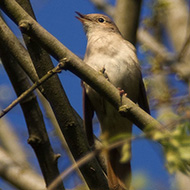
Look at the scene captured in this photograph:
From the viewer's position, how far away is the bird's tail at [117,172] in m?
3.53

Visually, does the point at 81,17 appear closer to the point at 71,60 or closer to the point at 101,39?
the point at 101,39

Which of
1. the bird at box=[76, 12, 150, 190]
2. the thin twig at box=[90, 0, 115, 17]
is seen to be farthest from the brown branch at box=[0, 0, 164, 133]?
the thin twig at box=[90, 0, 115, 17]

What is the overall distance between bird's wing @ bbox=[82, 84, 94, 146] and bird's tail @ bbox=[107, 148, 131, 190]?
22 cm

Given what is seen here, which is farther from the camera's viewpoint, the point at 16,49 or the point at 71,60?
the point at 16,49

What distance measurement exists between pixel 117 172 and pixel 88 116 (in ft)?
1.95

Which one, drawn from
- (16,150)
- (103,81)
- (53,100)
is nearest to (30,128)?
(53,100)

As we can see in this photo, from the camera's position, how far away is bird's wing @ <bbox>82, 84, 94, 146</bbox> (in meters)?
3.48

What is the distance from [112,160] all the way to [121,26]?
1.29 metres

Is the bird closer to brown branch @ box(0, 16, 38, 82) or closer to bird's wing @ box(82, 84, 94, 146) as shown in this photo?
bird's wing @ box(82, 84, 94, 146)

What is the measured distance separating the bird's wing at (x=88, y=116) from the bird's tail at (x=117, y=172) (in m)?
0.22

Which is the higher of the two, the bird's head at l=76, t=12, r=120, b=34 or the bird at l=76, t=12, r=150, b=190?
the bird's head at l=76, t=12, r=120, b=34

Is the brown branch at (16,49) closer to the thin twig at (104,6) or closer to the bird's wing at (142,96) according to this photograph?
the bird's wing at (142,96)

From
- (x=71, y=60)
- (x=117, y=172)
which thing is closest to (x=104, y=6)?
(x=117, y=172)

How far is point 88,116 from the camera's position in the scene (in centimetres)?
393
